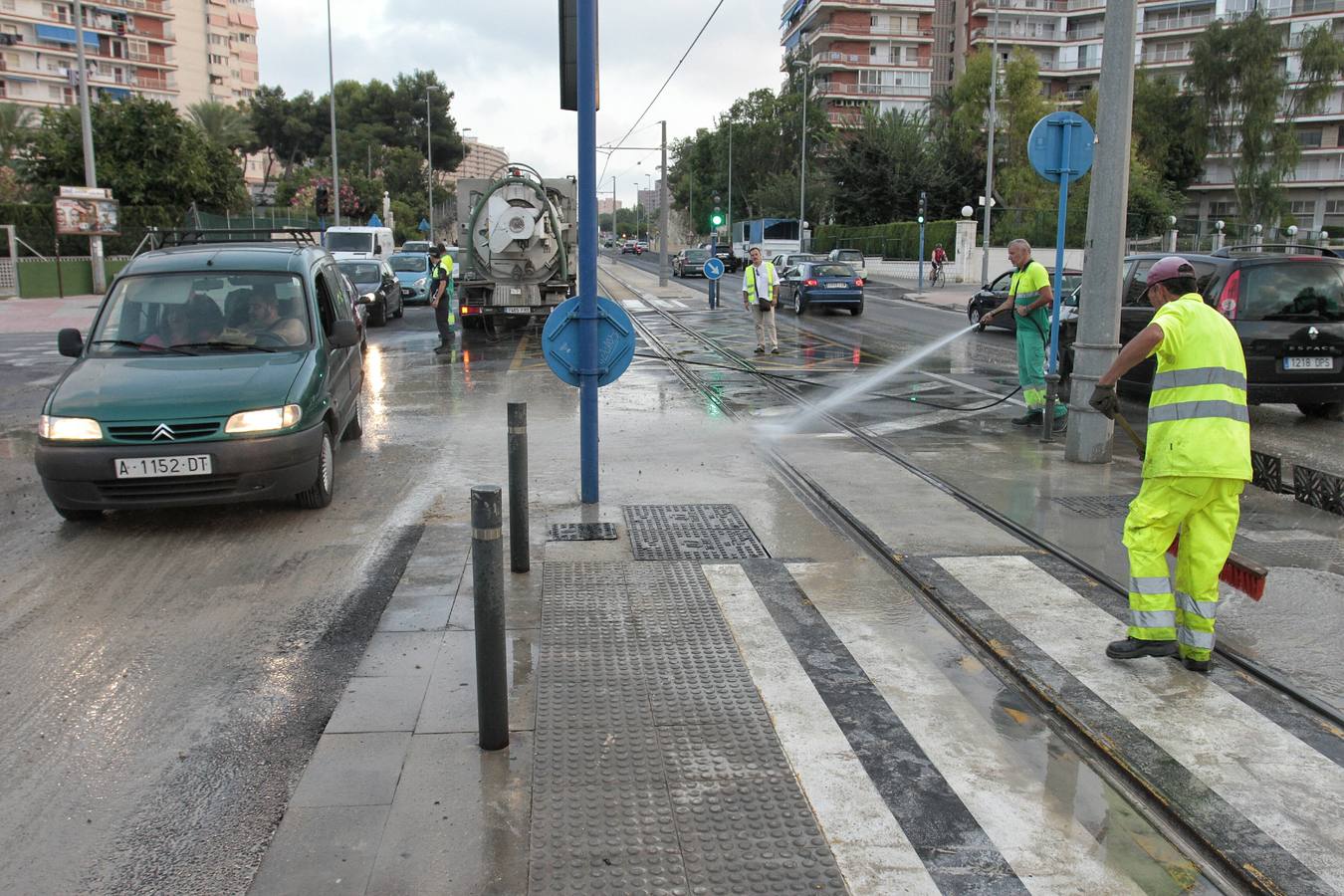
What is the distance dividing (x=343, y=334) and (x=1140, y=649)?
6.01m

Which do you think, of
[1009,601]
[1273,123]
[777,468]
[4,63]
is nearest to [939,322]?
[777,468]

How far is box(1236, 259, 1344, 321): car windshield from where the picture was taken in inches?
417

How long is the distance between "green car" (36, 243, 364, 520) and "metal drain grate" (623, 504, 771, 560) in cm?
232

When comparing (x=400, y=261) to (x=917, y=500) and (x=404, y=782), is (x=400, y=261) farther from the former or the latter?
(x=404, y=782)

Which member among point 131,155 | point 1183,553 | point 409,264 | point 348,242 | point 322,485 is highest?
point 131,155

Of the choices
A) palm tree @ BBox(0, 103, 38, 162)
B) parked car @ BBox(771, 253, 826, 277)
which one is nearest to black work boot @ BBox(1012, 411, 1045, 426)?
parked car @ BBox(771, 253, 826, 277)

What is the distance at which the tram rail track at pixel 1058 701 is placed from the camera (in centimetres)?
343

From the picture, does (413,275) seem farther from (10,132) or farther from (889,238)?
(10,132)

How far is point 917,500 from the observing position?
26.0ft

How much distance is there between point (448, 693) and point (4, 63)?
101385 millimetres

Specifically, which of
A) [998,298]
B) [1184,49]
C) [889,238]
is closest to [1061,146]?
[998,298]

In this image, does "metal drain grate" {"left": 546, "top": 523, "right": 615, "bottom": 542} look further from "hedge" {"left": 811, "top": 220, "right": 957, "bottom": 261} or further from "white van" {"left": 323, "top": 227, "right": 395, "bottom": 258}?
"hedge" {"left": 811, "top": 220, "right": 957, "bottom": 261}

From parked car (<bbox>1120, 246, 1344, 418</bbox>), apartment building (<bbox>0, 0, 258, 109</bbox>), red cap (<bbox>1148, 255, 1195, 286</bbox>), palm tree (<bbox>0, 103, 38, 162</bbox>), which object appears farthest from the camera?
apartment building (<bbox>0, 0, 258, 109</bbox>)

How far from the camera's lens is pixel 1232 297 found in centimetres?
1065
